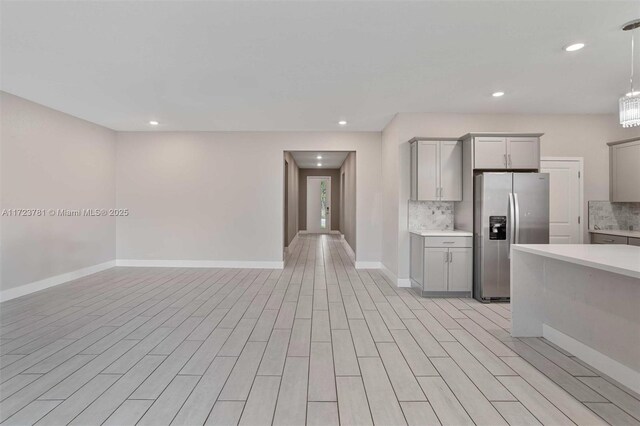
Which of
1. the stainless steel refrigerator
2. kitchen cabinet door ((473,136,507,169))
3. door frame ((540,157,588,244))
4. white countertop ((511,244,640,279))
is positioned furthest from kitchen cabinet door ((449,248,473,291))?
door frame ((540,157,588,244))

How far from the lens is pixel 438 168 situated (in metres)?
4.63

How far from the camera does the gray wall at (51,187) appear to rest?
419 cm

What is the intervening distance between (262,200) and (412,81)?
11.8 ft

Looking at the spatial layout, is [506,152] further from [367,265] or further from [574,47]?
[367,265]

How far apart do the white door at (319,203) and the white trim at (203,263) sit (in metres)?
6.87

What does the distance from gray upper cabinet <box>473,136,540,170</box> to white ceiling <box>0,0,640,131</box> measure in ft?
1.84

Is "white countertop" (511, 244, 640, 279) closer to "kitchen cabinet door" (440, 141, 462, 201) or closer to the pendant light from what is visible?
the pendant light

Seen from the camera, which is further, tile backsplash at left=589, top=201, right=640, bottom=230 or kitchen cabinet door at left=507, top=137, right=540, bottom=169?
tile backsplash at left=589, top=201, right=640, bottom=230

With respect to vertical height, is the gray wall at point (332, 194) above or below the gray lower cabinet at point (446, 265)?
above

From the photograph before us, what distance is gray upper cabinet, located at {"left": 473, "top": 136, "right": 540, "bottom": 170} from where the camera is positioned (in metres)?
4.32

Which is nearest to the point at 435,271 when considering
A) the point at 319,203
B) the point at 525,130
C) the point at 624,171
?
the point at 525,130

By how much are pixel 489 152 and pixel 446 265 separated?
1.66 m

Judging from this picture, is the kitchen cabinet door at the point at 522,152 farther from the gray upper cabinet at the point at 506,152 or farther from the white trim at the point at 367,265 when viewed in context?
the white trim at the point at 367,265

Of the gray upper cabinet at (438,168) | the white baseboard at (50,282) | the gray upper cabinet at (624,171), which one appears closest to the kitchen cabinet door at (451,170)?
the gray upper cabinet at (438,168)
